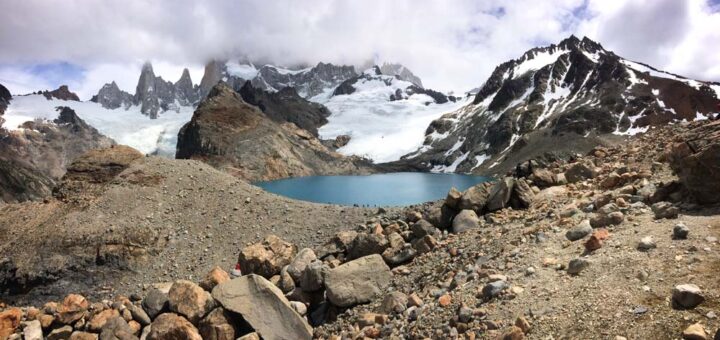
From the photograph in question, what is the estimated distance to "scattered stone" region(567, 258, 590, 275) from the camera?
9711mm

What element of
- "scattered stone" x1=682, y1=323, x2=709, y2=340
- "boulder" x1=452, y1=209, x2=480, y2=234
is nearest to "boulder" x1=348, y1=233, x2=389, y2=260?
"boulder" x1=452, y1=209, x2=480, y2=234

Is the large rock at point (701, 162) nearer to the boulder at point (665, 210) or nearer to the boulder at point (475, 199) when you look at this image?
the boulder at point (665, 210)

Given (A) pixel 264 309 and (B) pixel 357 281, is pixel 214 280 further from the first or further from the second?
(B) pixel 357 281

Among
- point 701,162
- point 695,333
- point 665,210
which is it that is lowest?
point 695,333

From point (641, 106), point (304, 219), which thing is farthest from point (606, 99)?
point (304, 219)

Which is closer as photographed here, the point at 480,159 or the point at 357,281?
the point at 357,281

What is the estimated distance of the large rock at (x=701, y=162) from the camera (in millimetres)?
10508

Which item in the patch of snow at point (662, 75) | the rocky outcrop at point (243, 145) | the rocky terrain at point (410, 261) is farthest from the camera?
the patch of snow at point (662, 75)

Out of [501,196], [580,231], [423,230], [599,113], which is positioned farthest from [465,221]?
[599,113]

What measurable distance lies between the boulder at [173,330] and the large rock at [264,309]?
1.16 m

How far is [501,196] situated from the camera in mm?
17969

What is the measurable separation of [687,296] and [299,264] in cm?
1268

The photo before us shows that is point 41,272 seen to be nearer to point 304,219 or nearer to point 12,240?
point 12,240

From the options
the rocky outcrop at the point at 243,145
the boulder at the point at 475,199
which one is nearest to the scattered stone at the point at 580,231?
the boulder at the point at 475,199
